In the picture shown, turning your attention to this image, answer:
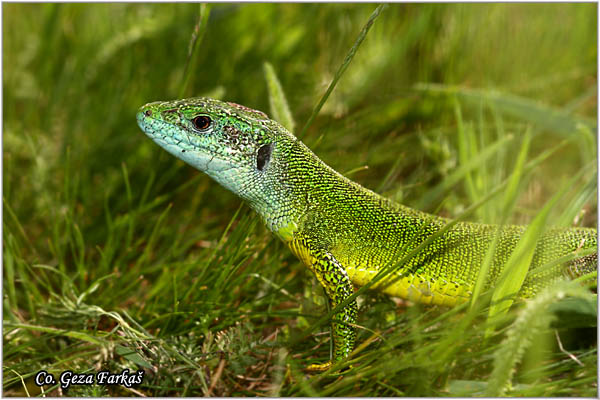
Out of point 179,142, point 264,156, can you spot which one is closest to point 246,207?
point 264,156

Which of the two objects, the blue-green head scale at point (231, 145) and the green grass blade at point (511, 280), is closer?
the green grass blade at point (511, 280)

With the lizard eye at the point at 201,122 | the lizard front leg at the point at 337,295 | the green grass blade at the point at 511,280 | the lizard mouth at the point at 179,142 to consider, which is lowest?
the lizard front leg at the point at 337,295

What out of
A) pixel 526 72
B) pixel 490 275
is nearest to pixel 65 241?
pixel 490 275

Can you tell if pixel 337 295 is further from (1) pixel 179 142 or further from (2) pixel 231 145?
(1) pixel 179 142

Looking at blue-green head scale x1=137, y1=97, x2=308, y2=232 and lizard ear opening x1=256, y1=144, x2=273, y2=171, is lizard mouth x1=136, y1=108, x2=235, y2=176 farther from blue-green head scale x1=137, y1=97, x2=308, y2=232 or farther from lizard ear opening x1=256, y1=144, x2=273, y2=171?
lizard ear opening x1=256, y1=144, x2=273, y2=171

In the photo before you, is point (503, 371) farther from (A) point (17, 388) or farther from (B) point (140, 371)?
(A) point (17, 388)

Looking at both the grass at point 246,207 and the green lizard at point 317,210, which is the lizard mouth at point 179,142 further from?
the grass at point 246,207

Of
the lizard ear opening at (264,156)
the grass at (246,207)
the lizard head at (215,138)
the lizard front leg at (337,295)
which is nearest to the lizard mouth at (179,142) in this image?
the lizard head at (215,138)

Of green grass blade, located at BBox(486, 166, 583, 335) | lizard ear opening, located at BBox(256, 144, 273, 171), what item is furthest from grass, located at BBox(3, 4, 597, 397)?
lizard ear opening, located at BBox(256, 144, 273, 171)
